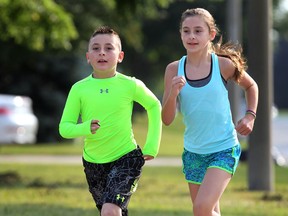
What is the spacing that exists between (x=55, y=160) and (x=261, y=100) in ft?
32.6

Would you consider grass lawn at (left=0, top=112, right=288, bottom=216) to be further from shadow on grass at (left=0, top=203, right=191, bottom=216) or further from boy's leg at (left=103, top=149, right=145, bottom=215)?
boy's leg at (left=103, top=149, right=145, bottom=215)

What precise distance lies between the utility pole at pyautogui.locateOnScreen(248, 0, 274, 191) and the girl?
7434 millimetres

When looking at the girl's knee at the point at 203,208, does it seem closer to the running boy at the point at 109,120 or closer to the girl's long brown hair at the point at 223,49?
the running boy at the point at 109,120

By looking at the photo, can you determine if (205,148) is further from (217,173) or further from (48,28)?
(48,28)

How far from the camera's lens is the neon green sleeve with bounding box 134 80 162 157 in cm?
698

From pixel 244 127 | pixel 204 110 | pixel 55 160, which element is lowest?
pixel 55 160

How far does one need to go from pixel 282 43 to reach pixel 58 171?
84.9m

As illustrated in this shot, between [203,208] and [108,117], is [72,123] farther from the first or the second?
[203,208]

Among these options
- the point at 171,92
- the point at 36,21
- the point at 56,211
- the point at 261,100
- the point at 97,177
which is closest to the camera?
the point at 171,92

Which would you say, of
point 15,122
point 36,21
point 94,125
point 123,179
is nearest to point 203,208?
point 123,179

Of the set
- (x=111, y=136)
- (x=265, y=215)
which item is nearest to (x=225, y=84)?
(x=111, y=136)

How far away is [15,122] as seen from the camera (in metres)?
24.0

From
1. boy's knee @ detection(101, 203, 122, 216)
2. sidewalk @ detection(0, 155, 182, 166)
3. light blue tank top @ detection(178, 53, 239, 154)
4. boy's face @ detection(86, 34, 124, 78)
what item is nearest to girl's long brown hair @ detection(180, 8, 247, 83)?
light blue tank top @ detection(178, 53, 239, 154)

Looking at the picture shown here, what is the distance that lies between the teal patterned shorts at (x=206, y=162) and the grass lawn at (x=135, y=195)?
12.0 feet
